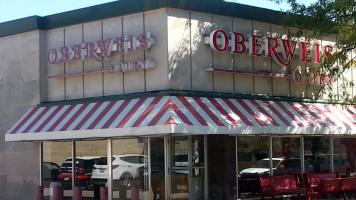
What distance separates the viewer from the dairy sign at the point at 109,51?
1906cm

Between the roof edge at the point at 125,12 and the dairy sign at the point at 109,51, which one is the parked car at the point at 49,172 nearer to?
the dairy sign at the point at 109,51

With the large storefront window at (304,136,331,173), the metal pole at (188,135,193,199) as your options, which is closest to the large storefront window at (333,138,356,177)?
the large storefront window at (304,136,331,173)

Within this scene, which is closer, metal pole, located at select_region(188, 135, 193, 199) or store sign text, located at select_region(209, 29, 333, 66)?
metal pole, located at select_region(188, 135, 193, 199)

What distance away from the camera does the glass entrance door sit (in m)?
19.2

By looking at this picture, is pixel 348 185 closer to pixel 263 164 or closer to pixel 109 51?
pixel 263 164

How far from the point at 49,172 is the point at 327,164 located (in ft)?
31.6

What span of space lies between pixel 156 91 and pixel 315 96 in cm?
596

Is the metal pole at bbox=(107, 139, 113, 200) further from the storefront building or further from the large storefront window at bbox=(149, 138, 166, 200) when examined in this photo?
the large storefront window at bbox=(149, 138, 166, 200)

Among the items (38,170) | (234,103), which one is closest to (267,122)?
(234,103)

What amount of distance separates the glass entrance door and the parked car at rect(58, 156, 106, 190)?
2.54 m

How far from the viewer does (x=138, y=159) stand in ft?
63.8

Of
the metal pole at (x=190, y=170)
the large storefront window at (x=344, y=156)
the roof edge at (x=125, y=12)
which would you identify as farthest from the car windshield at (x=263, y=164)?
the roof edge at (x=125, y=12)

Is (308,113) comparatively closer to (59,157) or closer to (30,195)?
(59,157)

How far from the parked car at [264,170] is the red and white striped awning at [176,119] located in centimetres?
161
